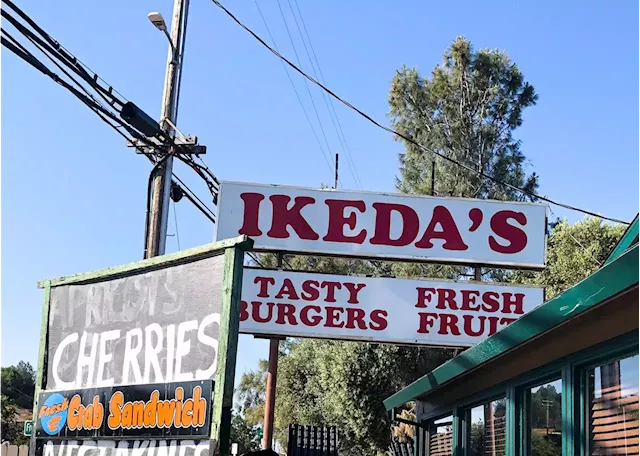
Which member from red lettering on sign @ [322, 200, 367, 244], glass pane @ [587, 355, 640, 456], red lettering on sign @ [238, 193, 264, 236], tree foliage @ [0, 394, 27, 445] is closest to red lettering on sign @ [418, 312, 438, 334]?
red lettering on sign @ [322, 200, 367, 244]

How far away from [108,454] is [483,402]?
5.13 m

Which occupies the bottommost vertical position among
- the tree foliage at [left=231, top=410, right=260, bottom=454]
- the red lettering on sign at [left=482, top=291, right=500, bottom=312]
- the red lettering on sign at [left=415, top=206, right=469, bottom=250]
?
the tree foliage at [left=231, top=410, right=260, bottom=454]

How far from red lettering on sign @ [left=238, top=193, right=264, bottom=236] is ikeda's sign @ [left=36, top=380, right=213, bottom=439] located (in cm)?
677

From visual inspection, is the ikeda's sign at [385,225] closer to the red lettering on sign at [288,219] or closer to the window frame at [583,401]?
the red lettering on sign at [288,219]

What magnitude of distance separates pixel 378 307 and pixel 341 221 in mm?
1259

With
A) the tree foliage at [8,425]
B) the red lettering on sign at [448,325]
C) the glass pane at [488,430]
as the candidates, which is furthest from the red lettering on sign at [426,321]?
the tree foliage at [8,425]

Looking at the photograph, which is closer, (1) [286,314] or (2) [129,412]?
(2) [129,412]

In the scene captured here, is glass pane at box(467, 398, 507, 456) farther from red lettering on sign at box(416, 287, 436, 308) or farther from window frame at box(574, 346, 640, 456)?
red lettering on sign at box(416, 287, 436, 308)

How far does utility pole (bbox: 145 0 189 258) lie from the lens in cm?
1298

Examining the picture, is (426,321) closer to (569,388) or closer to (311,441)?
(311,441)

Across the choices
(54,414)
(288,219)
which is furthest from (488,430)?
(54,414)

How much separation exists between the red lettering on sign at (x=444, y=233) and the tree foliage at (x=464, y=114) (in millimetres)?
22426

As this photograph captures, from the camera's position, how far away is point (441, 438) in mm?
9961

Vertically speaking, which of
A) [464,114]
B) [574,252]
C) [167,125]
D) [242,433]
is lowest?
[242,433]
